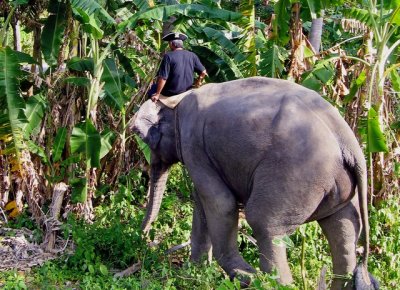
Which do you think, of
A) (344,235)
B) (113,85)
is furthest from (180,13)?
(344,235)

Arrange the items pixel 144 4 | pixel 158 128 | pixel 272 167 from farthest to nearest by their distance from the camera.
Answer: pixel 144 4 < pixel 158 128 < pixel 272 167

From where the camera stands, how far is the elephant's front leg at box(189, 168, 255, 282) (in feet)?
17.7

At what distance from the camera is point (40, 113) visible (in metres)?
7.81

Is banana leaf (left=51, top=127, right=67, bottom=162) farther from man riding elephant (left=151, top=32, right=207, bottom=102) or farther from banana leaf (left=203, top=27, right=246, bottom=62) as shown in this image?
banana leaf (left=203, top=27, right=246, bottom=62)

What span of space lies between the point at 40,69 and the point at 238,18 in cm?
247

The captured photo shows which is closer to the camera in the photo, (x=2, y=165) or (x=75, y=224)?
(x=75, y=224)

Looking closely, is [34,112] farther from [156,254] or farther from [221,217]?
[221,217]

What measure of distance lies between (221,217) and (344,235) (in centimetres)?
97

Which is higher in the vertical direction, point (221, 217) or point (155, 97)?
point (155, 97)

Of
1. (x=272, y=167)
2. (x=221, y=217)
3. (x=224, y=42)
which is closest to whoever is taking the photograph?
(x=272, y=167)

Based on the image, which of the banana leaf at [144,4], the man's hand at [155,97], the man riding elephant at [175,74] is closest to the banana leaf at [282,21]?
the banana leaf at [144,4]

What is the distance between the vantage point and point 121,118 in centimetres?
831

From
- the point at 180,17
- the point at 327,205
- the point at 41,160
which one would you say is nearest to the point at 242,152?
the point at 327,205

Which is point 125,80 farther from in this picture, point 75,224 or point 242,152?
point 242,152
